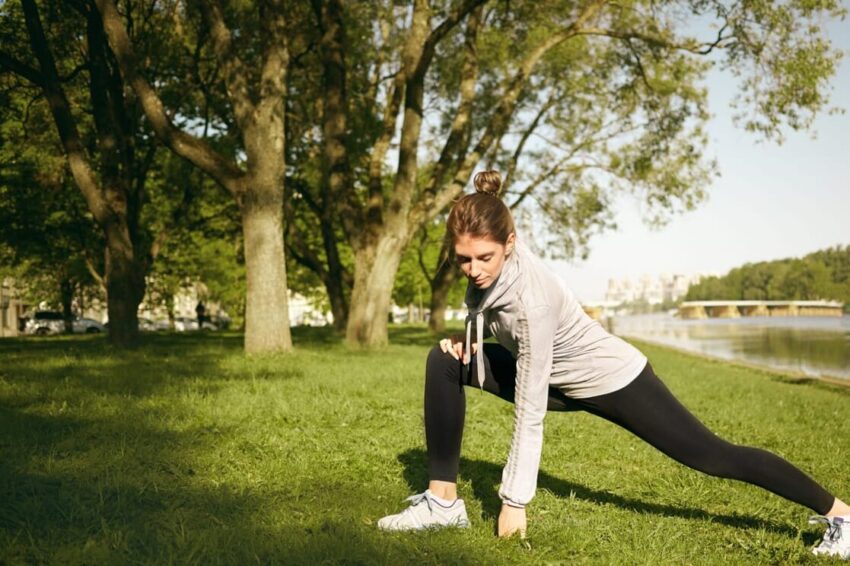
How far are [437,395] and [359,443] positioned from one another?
2152 mm

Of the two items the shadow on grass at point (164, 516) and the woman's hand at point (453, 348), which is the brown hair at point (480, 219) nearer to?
the woman's hand at point (453, 348)

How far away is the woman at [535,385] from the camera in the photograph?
139 inches

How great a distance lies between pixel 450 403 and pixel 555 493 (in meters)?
1.25

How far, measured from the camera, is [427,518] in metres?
3.87

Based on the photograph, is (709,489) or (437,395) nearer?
(437,395)

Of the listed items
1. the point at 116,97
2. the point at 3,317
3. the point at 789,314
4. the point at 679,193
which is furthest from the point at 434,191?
the point at 789,314

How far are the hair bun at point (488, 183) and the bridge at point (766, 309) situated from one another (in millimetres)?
139255

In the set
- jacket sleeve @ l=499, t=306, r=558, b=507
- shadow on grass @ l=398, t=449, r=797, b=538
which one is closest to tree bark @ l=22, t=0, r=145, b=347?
shadow on grass @ l=398, t=449, r=797, b=538

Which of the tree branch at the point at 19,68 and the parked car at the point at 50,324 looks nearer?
the tree branch at the point at 19,68

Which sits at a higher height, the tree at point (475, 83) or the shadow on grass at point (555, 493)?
the tree at point (475, 83)

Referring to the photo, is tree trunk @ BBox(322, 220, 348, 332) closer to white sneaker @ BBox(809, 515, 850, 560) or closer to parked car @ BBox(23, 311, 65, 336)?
white sneaker @ BBox(809, 515, 850, 560)

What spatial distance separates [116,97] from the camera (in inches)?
715

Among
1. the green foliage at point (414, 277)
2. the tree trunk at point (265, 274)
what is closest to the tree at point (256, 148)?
the tree trunk at point (265, 274)

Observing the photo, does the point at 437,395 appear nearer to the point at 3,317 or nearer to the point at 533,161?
the point at 533,161
